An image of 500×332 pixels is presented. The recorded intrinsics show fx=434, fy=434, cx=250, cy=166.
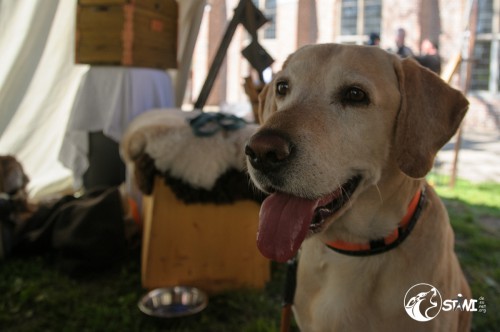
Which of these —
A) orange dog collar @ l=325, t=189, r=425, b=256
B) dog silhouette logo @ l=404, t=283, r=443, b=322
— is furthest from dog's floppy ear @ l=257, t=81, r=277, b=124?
dog silhouette logo @ l=404, t=283, r=443, b=322

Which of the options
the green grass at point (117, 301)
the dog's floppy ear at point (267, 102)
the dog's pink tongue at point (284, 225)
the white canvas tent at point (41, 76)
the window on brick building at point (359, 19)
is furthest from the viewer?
the window on brick building at point (359, 19)

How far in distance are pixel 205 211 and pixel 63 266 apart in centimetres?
116

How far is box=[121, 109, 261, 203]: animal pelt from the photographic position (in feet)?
8.96

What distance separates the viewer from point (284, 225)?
1456 mm

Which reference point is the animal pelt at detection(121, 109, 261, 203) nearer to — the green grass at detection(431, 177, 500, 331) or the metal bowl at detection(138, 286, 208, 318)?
the metal bowl at detection(138, 286, 208, 318)

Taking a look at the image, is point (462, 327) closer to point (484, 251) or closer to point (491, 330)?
point (491, 330)

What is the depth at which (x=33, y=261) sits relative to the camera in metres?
3.29

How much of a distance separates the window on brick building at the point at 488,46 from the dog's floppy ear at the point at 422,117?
43.3 ft

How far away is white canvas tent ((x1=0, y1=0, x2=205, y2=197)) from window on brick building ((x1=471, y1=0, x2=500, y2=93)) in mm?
11247

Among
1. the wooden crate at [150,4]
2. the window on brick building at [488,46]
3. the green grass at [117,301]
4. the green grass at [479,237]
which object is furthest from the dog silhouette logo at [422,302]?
the window on brick building at [488,46]

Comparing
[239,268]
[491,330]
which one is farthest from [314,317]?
[491,330]

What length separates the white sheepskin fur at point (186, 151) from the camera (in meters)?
2.73

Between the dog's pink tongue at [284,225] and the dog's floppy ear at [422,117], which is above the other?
the dog's floppy ear at [422,117]

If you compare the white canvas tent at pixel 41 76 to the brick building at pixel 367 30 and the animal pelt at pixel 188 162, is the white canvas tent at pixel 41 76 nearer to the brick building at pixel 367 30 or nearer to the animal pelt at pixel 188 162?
the animal pelt at pixel 188 162
